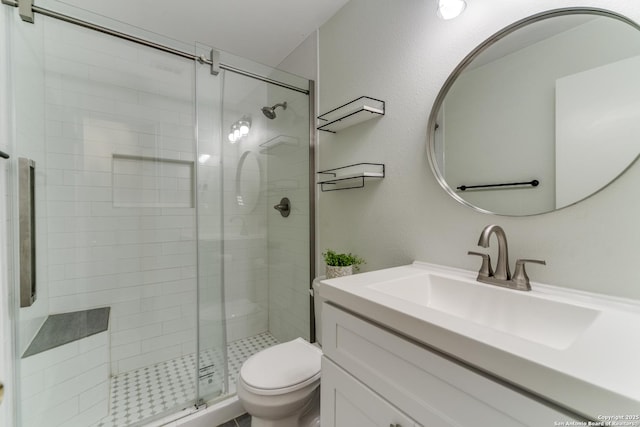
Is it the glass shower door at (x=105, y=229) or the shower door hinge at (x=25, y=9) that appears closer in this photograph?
the shower door hinge at (x=25, y=9)

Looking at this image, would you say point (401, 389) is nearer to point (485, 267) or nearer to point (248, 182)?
point (485, 267)

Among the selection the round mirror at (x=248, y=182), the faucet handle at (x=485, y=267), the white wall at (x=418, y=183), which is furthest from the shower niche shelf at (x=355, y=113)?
the faucet handle at (x=485, y=267)

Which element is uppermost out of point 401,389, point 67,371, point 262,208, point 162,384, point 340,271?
point 262,208

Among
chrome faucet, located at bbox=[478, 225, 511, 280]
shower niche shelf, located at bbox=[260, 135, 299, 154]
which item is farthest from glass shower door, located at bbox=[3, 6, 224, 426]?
chrome faucet, located at bbox=[478, 225, 511, 280]

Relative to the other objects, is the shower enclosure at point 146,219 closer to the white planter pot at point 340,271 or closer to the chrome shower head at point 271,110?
the chrome shower head at point 271,110

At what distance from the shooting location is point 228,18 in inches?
69.9

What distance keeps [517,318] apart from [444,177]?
1.91ft

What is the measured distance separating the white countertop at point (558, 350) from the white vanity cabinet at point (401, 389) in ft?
0.09

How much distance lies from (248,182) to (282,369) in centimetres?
123

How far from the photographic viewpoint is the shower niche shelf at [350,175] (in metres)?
1.41

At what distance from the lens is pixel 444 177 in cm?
114

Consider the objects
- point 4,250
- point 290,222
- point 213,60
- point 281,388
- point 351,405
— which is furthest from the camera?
point 290,222

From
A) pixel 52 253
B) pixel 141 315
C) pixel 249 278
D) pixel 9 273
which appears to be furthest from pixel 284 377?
pixel 52 253

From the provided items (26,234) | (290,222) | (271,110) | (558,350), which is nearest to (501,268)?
(558,350)
